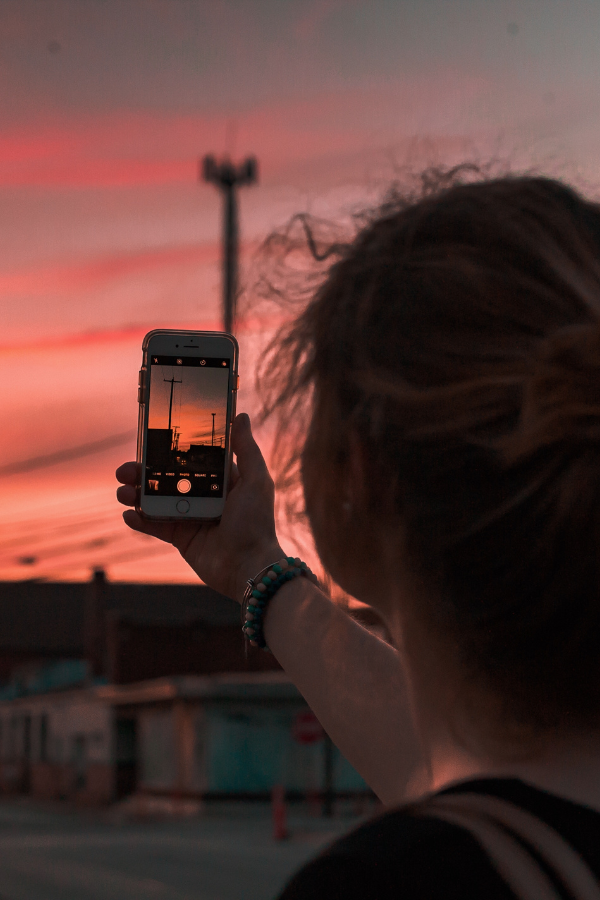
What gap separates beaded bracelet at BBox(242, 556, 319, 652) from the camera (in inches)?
78.6

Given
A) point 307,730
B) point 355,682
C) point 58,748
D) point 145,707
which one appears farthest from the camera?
point 58,748

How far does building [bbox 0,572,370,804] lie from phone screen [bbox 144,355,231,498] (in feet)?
1.08

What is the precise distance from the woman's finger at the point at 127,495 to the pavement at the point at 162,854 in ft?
25.2

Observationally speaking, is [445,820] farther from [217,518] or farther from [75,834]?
[75,834]

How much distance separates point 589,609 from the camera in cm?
120

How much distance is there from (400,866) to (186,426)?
133 cm

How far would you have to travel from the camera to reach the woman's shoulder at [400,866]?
1064mm

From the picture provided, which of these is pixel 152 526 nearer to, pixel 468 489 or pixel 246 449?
pixel 246 449

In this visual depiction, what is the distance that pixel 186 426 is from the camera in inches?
91.2

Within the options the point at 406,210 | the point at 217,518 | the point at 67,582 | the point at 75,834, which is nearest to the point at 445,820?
the point at 406,210

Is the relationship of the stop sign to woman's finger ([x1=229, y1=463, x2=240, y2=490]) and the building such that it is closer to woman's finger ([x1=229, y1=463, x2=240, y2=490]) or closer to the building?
the building

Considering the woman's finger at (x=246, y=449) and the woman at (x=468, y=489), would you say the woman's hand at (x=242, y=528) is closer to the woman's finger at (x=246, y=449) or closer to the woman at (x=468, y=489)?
the woman's finger at (x=246, y=449)

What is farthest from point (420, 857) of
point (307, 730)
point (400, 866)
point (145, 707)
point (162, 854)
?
point (145, 707)

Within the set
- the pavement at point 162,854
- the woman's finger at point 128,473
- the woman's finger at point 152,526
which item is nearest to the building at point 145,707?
the woman's finger at point 152,526
